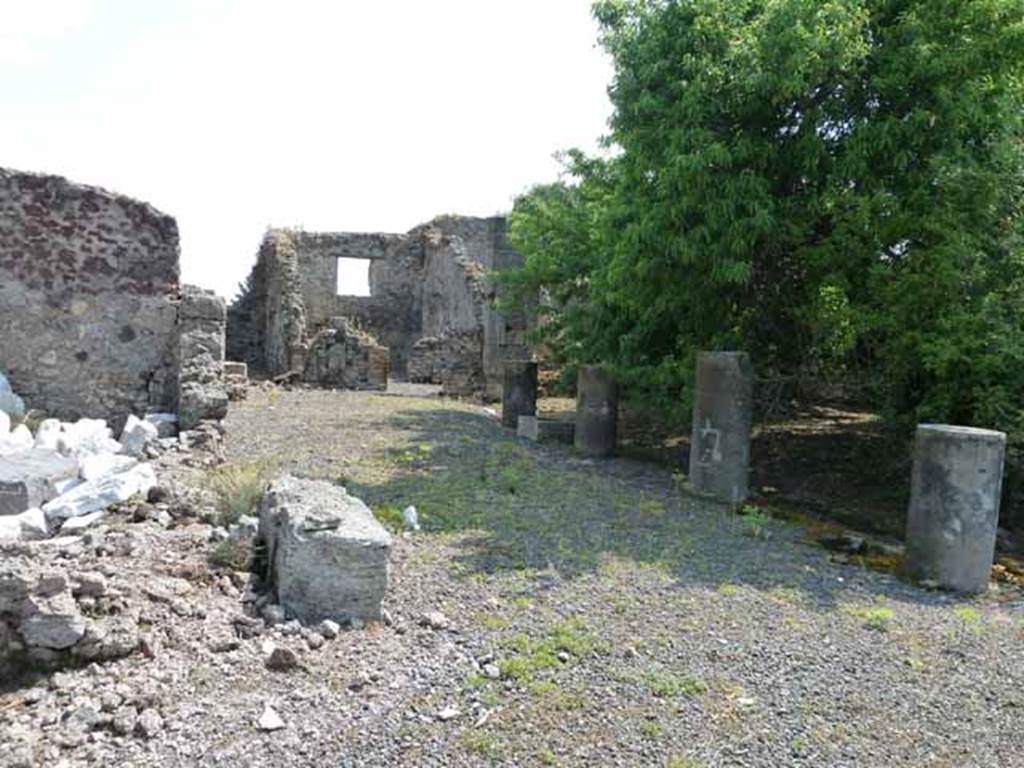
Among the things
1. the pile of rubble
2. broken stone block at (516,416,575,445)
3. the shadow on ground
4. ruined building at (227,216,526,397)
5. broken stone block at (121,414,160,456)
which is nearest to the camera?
the pile of rubble

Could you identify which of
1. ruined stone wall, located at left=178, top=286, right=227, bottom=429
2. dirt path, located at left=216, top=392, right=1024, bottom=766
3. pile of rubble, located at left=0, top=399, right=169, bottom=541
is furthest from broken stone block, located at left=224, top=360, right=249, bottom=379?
dirt path, located at left=216, top=392, right=1024, bottom=766

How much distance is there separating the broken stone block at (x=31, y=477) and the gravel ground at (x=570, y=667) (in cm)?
127

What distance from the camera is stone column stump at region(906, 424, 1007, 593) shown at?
239 inches

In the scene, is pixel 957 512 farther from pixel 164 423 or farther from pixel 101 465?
pixel 164 423

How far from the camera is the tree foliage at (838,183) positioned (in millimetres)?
7398

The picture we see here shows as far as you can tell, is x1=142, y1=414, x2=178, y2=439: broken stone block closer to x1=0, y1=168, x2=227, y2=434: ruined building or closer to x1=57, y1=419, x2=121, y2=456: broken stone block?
x1=0, y1=168, x2=227, y2=434: ruined building

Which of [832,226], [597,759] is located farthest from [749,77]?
[597,759]

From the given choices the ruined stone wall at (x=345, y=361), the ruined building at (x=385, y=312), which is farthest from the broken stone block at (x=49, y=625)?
the ruined stone wall at (x=345, y=361)

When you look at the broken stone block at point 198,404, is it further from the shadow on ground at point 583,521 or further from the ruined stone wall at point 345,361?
the ruined stone wall at point 345,361

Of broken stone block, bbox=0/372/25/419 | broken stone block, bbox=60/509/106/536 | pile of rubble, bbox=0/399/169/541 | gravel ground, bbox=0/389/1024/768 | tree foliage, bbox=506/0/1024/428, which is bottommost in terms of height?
gravel ground, bbox=0/389/1024/768

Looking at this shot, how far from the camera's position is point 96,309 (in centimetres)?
1013

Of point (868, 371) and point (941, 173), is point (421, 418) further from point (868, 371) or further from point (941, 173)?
point (941, 173)

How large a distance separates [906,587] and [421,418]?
27.8ft

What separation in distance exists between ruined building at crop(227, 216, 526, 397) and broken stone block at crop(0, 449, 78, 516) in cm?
959
